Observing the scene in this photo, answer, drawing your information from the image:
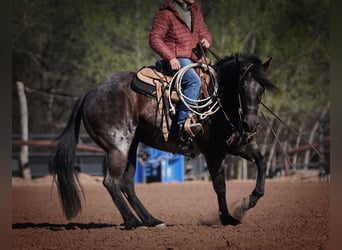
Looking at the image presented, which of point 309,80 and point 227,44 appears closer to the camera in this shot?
point 227,44

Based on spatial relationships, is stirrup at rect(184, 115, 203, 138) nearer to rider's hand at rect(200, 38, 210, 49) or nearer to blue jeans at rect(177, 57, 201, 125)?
blue jeans at rect(177, 57, 201, 125)

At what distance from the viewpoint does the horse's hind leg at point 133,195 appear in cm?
631

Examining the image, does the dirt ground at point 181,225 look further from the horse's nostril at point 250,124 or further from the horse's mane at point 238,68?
the horse's mane at point 238,68

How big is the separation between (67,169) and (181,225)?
1.34m

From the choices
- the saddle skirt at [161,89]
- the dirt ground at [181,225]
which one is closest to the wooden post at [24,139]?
the dirt ground at [181,225]

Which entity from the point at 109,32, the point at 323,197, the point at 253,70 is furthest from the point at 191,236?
the point at 109,32

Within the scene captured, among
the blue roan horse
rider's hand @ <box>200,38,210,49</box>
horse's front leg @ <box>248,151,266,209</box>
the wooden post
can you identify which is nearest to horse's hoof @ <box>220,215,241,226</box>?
the blue roan horse

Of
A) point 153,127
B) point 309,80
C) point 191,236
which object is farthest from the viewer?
point 309,80

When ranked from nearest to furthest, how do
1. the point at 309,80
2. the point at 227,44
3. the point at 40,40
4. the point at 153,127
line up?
the point at 153,127, the point at 227,44, the point at 309,80, the point at 40,40

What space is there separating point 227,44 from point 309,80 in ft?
11.2

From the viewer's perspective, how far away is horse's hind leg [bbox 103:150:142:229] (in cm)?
618

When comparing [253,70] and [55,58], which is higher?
[55,58]

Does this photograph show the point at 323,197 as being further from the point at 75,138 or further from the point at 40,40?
the point at 40,40
